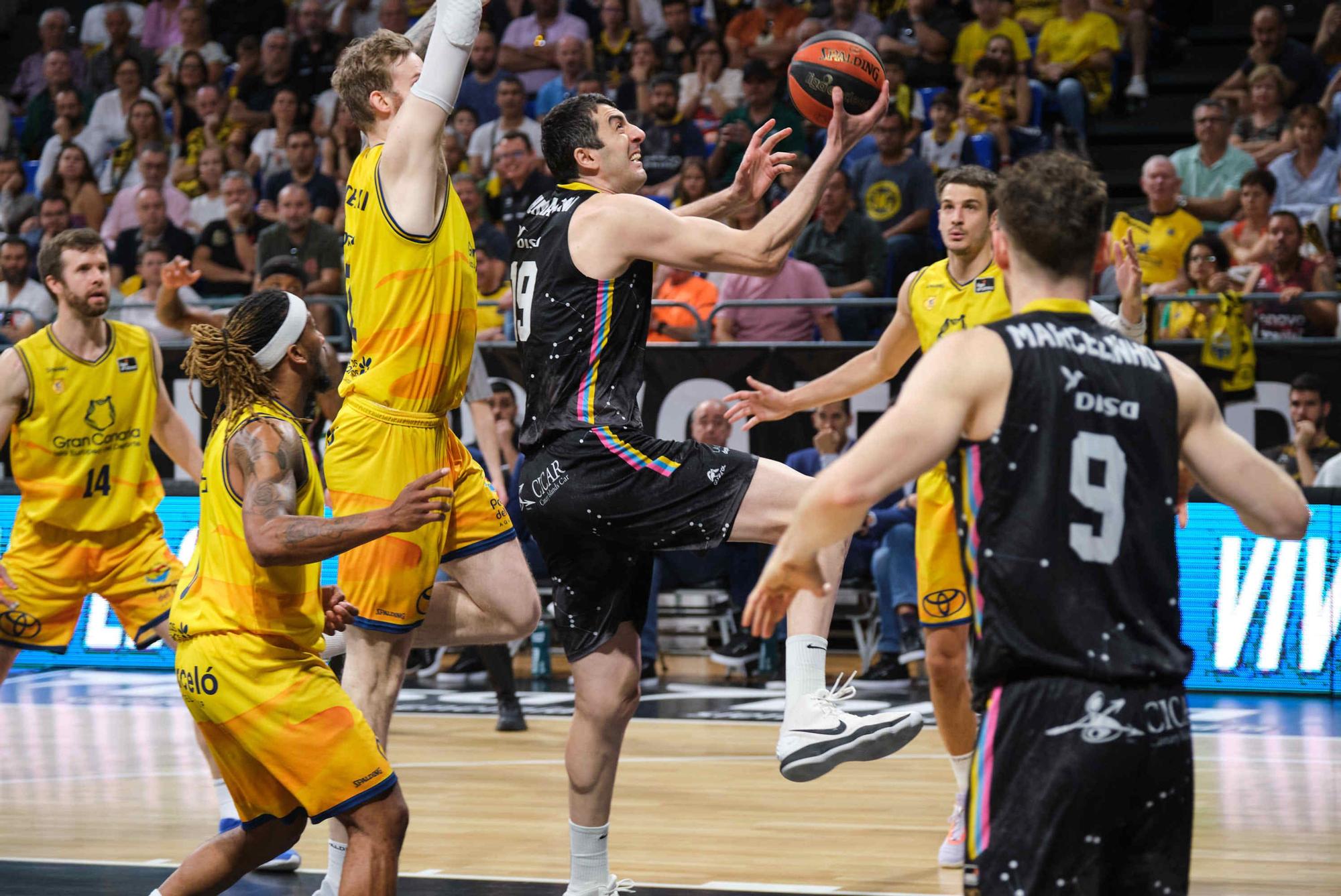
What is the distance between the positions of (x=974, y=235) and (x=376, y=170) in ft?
7.14

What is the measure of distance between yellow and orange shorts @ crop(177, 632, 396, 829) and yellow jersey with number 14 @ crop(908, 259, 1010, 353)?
8.69ft

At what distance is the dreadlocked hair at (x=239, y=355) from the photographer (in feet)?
14.5

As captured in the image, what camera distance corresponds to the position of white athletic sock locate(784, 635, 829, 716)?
4.97 meters

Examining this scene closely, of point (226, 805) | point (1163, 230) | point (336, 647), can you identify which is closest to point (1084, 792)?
point (336, 647)

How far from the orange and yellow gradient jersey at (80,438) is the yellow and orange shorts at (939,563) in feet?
10.8

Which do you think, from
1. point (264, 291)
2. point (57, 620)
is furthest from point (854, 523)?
point (57, 620)

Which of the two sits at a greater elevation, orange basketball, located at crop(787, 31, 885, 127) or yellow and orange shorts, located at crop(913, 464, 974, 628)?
orange basketball, located at crop(787, 31, 885, 127)

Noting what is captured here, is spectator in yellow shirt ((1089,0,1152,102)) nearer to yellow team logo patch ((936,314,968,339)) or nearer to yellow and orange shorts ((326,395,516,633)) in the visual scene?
yellow team logo patch ((936,314,968,339))

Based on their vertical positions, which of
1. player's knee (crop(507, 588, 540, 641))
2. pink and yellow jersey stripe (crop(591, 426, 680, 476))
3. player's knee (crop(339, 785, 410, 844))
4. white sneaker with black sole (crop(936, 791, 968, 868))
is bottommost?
white sneaker with black sole (crop(936, 791, 968, 868))

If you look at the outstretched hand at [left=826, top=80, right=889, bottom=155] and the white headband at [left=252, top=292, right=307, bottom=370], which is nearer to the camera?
the white headband at [left=252, top=292, right=307, bottom=370]

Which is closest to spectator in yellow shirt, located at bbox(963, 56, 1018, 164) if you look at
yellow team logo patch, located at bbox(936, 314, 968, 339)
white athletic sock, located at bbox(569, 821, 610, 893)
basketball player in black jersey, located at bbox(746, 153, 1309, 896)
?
yellow team logo patch, located at bbox(936, 314, 968, 339)

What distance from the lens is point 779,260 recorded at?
4.83m

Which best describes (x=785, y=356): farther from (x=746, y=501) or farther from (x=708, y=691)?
(x=746, y=501)

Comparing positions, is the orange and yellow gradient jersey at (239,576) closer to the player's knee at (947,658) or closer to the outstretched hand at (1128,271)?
the player's knee at (947,658)
